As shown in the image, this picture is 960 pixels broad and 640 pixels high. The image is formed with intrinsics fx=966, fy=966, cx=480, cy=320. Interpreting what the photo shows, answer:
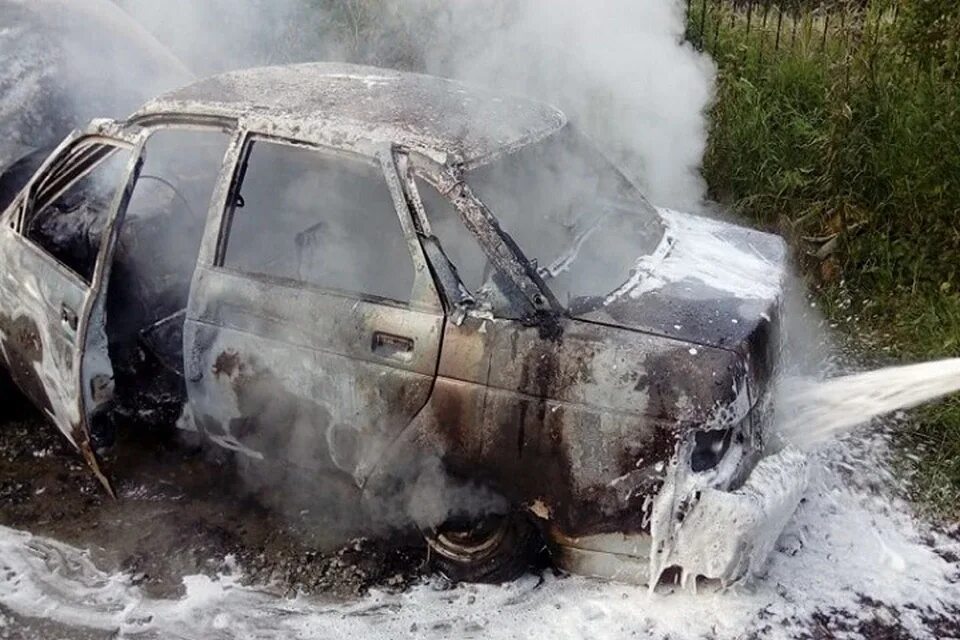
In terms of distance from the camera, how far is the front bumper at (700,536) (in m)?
3.36

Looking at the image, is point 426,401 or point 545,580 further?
point 545,580

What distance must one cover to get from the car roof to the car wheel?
1425 mm

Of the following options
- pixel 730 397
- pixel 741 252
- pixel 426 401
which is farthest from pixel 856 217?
pixel 426 401

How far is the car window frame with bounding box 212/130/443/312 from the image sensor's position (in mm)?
3611

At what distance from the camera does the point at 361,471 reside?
380cm

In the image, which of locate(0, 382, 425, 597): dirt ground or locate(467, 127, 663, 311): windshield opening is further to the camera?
→ locate(0, 382, 425, 597): dirt ground

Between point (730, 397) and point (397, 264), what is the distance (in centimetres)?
153

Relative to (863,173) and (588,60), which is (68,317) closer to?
(588,60)

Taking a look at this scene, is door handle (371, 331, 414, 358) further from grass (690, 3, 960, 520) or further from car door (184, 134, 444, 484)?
grass (690, 3, 960, 520)

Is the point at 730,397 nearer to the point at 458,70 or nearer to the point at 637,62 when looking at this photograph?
the point at 637,62

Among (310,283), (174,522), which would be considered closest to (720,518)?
(310,283)

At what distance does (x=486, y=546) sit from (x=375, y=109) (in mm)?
1859

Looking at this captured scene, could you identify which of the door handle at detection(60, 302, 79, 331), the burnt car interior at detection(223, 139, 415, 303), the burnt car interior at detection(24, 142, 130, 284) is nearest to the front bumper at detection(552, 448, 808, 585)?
the burnt car interior at detection(223, 139, 415, 303)

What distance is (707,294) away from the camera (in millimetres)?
3787
